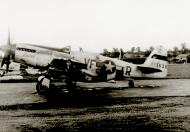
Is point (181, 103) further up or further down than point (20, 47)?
further down

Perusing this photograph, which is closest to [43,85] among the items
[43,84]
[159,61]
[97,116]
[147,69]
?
[43,84]

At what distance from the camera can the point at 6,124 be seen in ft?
29.2

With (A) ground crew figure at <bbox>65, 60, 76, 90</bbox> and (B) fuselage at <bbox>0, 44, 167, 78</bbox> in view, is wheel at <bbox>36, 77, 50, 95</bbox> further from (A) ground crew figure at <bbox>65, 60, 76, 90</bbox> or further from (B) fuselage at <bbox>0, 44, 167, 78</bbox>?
(A) ground crew figure at <bbox>65, 60, 76, 90</bbox>

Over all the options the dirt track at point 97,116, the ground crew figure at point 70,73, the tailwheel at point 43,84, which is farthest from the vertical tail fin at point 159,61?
the dirt track at point 97,116

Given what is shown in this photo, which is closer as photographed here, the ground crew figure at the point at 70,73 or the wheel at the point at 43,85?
the wheel at the point at 43,85

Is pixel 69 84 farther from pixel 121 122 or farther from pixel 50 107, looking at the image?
pixel 121 122

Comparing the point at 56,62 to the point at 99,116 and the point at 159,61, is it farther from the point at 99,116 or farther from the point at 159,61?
the point at 99,116

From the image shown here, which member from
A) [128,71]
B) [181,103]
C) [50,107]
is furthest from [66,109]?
[128,71]

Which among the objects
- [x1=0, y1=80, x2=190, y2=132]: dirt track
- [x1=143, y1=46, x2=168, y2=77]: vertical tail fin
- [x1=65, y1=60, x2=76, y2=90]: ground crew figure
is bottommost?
[x1=0, y1=80, x2=190, y2=132]: dirt track

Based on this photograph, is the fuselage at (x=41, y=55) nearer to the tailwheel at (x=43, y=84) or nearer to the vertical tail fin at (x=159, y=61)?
the tailwheel at (x=43, y=84)

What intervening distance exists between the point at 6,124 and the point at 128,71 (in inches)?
539

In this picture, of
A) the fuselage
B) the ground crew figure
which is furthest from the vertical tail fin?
the ground crew figure

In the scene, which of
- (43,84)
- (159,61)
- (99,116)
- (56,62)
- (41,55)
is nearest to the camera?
(99,116)

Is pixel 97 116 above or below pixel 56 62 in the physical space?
below
